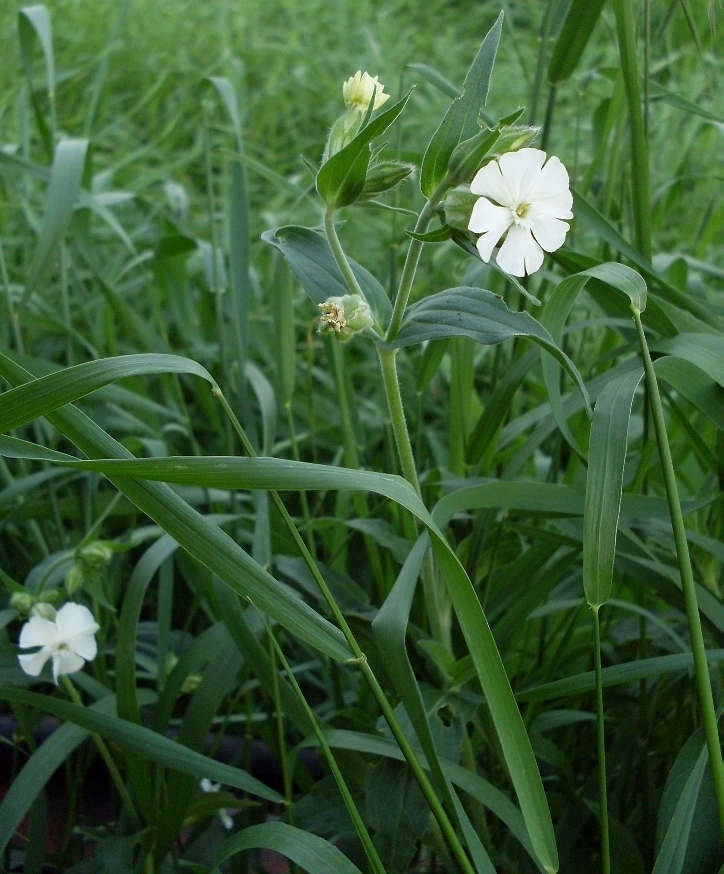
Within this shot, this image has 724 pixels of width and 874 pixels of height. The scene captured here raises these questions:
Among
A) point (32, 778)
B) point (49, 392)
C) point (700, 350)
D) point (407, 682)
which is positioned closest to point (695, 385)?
point (700, 350)

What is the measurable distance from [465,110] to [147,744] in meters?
0.40

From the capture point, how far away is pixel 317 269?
1.75 ft

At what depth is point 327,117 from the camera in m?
1.75

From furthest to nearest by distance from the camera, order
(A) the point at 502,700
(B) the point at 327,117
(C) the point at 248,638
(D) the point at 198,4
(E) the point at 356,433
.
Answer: (D) the point at 198,4 → (B) the point at 327,117 → (E) the point at 356,433 → (C) the point at 248,638 → (A) the point at 502,700

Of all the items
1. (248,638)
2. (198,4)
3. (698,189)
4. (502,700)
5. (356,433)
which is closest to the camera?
(502,700)

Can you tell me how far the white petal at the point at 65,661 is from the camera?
0.55 m

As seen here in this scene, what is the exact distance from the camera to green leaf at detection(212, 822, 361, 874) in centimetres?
43

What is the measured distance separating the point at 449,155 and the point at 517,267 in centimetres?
7

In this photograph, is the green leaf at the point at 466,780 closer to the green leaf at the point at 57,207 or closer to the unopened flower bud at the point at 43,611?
the unopened flower bud at the point at 43,611

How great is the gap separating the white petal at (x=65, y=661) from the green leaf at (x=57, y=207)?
1.03ft

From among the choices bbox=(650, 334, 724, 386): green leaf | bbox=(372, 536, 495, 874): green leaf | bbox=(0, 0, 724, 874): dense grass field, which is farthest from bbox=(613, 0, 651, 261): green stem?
bbox=(372, 536, 495, 874): green leaf

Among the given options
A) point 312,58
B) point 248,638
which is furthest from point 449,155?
point 312,58

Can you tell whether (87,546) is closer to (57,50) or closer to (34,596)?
(34,596)

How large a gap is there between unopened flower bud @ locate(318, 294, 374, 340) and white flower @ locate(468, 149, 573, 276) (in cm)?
7
